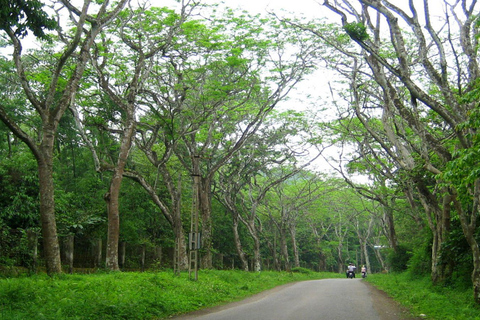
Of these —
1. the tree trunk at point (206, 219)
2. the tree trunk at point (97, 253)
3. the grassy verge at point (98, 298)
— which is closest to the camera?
the grassy verge at point (98, 298)

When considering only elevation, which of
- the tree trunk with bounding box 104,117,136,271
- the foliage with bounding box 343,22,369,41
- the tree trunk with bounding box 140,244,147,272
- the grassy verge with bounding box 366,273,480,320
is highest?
the foliage with bounding box 343,22,369,41

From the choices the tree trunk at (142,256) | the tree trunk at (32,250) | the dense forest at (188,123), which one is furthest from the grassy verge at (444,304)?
the tree trunk at (142,256)

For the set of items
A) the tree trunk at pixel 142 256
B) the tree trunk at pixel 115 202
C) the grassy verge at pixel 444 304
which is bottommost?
the grassy verge at pixel 444 304

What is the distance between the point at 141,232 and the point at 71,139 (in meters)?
7.54

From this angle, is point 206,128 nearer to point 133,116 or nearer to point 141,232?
point 133,116

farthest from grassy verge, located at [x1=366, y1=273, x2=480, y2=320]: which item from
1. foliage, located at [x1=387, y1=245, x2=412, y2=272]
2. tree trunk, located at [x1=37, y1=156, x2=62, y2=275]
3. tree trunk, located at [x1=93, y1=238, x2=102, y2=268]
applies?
foliage, located at [x1=387, y1=245, x2=412, y2=272]

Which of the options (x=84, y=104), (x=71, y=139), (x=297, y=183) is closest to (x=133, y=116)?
(x=84, y=104)

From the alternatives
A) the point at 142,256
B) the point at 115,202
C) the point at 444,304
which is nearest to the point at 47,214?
the point at 115,202

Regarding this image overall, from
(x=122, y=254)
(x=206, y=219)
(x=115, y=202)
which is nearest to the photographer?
(x=115, y=202)

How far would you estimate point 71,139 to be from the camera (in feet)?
66.4

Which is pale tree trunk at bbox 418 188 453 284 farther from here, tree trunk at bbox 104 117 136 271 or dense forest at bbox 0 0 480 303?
tree trunk at bbox 104 117 136 271

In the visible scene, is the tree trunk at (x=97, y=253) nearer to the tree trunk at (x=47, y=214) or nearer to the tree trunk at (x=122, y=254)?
the tree trunk at (x=122, y=254)

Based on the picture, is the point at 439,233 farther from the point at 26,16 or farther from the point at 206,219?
the point at 26,16

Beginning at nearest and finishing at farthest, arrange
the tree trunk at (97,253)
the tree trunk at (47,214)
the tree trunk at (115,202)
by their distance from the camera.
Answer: the tree trunk at (47,214) → the tree trunk at (115,202) → the tree trunk at (97,253)
